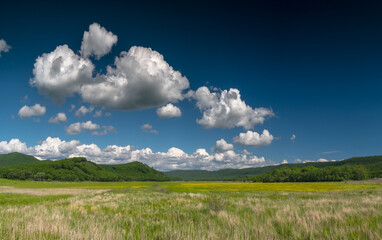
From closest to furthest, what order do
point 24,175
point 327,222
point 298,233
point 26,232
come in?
1. point 26,232
2. point 298,233
3. point 327,222
4. point 24,175

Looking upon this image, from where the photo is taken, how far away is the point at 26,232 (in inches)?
242

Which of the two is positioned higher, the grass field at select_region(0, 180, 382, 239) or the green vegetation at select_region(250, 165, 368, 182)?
the grass field at select_region(0, 180, 382, 239)

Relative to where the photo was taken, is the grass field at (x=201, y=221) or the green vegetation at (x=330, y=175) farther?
the green vegetation at (x=330, y=175)

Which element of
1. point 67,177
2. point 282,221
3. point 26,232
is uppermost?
point 26,232

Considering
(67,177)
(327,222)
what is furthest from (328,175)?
(67,177)

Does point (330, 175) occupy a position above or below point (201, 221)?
below

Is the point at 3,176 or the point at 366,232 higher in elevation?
the point at 366,232

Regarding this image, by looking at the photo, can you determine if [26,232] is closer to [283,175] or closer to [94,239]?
[94,239]

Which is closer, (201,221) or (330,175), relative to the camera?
(201,221)

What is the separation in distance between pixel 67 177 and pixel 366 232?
225 meters

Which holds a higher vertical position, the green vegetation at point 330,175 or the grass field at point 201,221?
the grass field at point 201,221

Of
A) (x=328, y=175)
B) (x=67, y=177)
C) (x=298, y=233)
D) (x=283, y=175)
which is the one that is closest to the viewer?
(x=298, y=233)

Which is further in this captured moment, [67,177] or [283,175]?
[67,177]

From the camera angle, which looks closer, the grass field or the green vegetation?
the grass field
